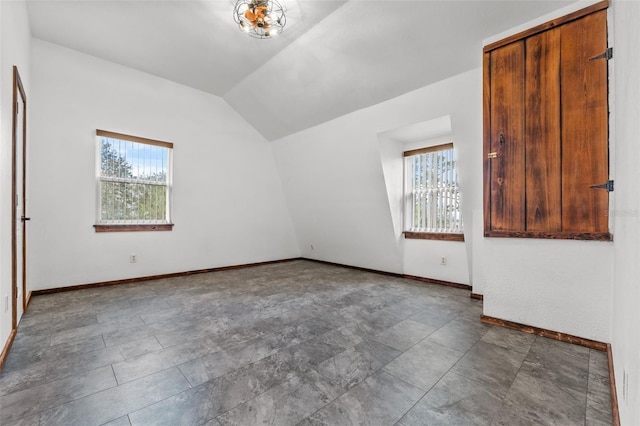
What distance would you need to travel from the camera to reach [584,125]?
2.15 meters

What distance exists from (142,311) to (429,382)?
2.78 m

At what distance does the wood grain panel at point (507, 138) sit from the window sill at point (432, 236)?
1.46 metres

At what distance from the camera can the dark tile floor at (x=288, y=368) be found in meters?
1.41

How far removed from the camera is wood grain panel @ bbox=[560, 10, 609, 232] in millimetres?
2088

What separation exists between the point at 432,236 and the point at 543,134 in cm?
219

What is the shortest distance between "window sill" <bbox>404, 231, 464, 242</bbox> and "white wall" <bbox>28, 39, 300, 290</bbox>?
2815 millimetres

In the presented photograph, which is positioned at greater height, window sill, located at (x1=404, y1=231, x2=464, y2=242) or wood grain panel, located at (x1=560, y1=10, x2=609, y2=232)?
wood grain panel, located at (x1=560, y1=10, x2=609, y2=232)

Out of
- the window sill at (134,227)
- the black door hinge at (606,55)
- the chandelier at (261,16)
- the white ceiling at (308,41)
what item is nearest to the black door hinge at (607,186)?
the black door hinge at (606,55)

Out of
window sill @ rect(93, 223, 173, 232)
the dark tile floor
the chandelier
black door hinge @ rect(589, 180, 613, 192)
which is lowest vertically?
the dark tile floor

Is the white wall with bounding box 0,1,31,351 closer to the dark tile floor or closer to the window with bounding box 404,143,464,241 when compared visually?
the dark tile floor

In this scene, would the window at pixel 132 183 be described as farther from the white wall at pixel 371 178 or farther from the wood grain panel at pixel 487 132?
the wood grain panel at pixel 487 132

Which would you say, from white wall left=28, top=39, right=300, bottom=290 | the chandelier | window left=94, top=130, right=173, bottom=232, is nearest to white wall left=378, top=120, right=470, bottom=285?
the chandelier

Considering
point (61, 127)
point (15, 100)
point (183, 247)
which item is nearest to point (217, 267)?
point (183, 247)

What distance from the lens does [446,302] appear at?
128 inches
